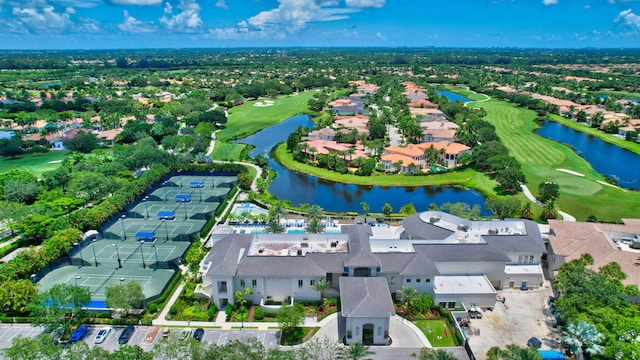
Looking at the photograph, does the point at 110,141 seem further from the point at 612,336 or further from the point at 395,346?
the point at 612,336

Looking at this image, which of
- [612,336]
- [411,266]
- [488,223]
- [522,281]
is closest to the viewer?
[612,336]

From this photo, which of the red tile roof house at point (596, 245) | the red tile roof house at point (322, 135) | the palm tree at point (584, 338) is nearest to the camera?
the palm tree at point (584, 338)

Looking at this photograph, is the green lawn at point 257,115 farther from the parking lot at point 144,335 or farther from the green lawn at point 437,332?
the green lawn at point 437,332

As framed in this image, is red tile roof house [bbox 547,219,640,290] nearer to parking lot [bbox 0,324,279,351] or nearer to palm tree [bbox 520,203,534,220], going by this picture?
palm tree [bbox 520,203,534,220]

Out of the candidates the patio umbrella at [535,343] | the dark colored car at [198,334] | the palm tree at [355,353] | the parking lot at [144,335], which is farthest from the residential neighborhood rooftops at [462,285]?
the dark colored car at [198,334]

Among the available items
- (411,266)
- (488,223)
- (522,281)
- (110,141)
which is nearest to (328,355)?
(411,266)
